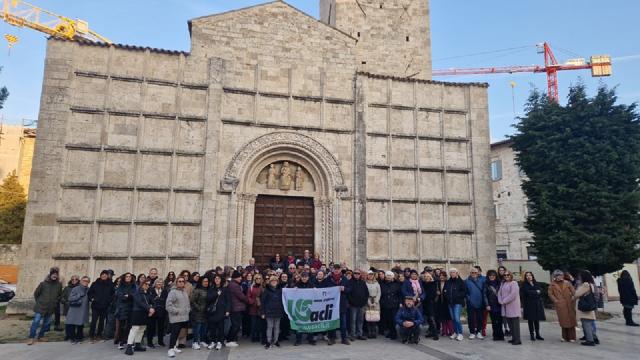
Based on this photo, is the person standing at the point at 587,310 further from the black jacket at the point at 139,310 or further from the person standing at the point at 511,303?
the black jacket at the point at 139,310

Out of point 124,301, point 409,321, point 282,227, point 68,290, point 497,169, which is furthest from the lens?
point 497,169

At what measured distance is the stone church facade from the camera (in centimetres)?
1523

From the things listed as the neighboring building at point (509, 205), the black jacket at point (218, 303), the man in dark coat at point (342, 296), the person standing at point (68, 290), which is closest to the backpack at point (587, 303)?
the man in dark coat at point (342, 296)

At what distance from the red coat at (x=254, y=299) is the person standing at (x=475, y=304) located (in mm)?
5509

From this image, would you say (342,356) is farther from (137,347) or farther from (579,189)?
(579,189)

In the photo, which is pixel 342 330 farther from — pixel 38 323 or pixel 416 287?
pixel 38 323

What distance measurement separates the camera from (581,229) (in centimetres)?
1664

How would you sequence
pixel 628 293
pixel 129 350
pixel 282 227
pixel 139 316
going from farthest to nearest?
pixel 282 227 → pixel 628 293 → pixel 139 316 → pixel 129 350

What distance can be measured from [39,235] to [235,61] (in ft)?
31.1

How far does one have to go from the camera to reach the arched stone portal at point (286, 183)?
1645 centimetres

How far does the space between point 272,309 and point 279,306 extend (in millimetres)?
178

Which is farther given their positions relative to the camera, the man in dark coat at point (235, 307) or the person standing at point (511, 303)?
the person standing at point (511, 303)

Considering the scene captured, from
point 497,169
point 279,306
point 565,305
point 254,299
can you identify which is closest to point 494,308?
point 565,305

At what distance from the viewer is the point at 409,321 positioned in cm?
1051
